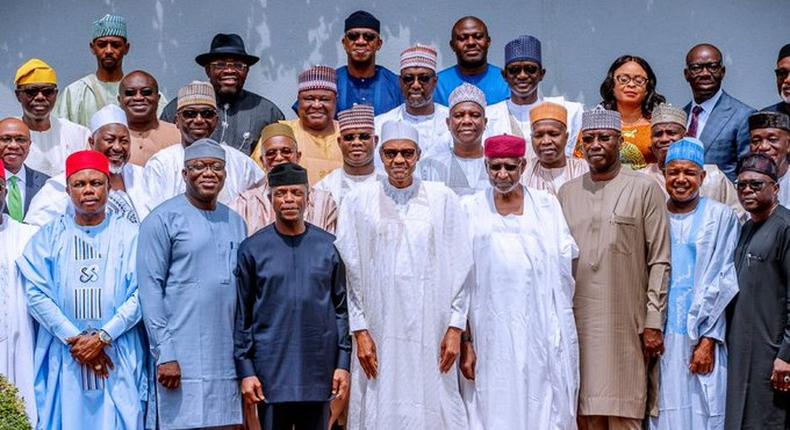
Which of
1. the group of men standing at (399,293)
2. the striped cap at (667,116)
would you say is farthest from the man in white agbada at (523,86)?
the group of men standing at (399,293)

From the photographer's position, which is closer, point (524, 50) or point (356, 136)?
point (356, 136)

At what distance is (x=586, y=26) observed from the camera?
11289 millimetres

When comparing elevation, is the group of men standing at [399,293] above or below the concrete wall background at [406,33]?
below

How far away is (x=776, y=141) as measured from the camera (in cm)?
883

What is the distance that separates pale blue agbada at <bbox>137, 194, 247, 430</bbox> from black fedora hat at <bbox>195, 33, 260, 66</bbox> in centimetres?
226

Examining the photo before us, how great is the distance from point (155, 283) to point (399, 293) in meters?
1.31

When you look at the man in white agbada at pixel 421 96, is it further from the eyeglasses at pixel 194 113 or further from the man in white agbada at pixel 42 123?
the man in white agbada at pixel 42 123

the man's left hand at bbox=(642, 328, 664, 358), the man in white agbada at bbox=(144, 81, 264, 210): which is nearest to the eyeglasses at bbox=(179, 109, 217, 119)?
the man in white agbada at bbox=(144, 81, 264, 210)

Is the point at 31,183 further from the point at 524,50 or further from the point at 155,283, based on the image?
the point at 524,50

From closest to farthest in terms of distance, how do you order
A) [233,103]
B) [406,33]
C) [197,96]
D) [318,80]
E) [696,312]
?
[696,312] < [197,96] < [318,80] < [233,103] < [406,33]

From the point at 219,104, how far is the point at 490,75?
74.6 inches

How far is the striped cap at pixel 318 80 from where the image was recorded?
30.2ft

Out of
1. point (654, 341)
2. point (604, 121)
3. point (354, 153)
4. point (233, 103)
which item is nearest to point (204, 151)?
point (354, 153)

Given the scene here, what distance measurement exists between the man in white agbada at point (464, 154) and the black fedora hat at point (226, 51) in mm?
1775
